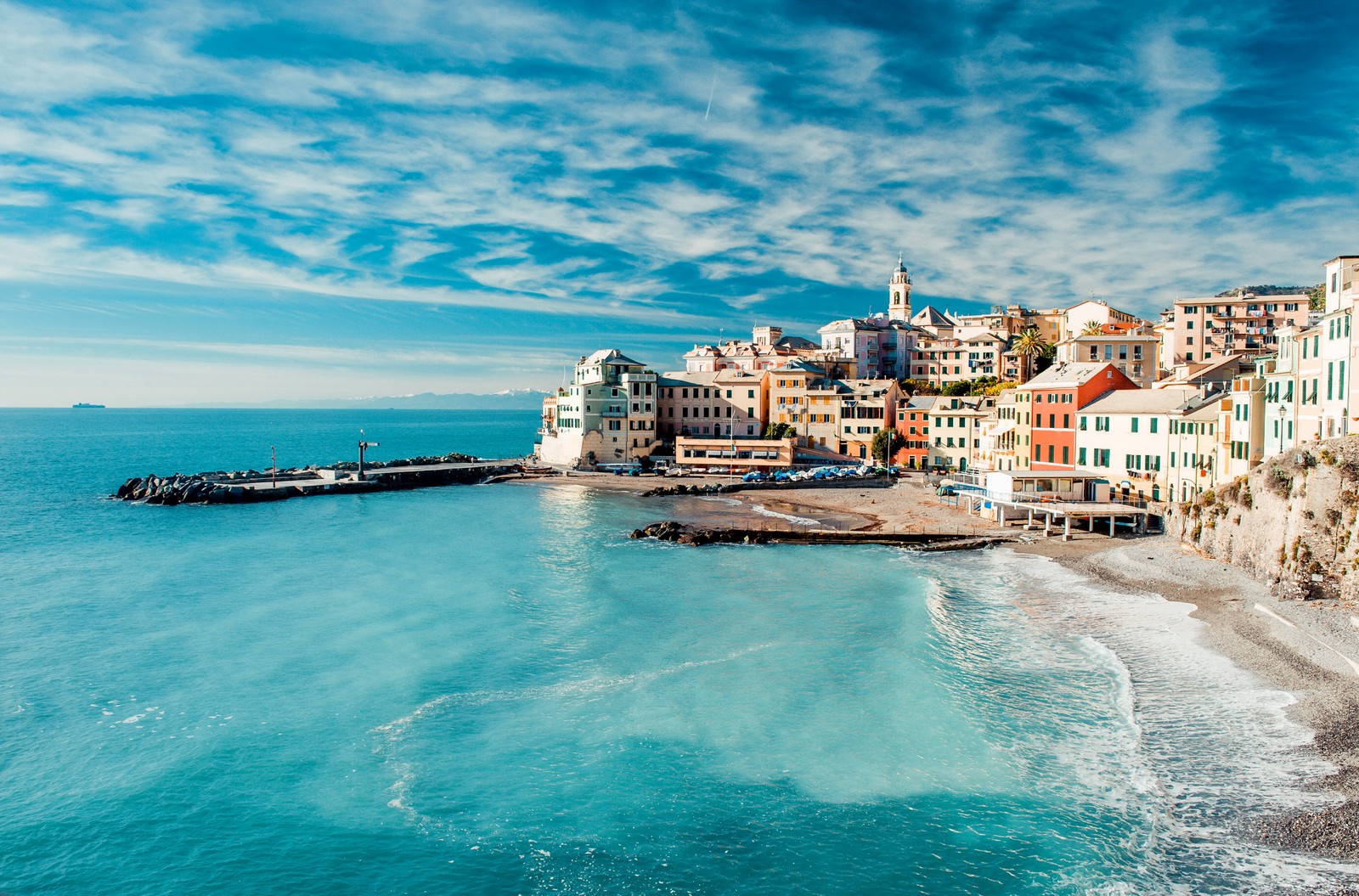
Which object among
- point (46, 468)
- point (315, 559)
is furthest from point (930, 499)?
point (46, 468)

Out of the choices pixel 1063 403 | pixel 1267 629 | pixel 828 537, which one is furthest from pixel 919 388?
pixel 1267 629

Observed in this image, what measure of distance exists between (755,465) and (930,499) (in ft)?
86.6

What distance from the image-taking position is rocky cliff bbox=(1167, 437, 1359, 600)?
32.9 metres

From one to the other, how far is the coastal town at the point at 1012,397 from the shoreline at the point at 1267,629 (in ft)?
25.7

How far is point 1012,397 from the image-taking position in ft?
241

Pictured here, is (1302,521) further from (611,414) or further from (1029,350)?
(611,414)

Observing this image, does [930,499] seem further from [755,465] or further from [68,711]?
[68,711]

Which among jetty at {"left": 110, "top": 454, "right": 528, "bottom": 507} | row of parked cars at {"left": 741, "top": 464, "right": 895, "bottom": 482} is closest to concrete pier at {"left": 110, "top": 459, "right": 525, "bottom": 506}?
jetty at {"left": 110, "top": 454, "right": 528, "bottom": 507}

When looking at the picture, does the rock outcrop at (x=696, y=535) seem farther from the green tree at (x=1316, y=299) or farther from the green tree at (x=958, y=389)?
the green tree at (x=1316, y=299)

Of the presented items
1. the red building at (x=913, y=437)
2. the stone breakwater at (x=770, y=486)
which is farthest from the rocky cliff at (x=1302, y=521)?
the red building at (x=913, y=437)

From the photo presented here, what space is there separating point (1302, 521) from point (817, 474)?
54627mm

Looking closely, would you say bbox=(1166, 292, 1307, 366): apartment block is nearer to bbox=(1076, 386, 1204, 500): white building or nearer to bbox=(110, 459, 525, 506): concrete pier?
bbox=(1076, 386, 1204, 500): white building

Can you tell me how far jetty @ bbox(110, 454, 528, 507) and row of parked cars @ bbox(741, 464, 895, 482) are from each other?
2962 cm

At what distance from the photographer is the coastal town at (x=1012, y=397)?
4481cm
